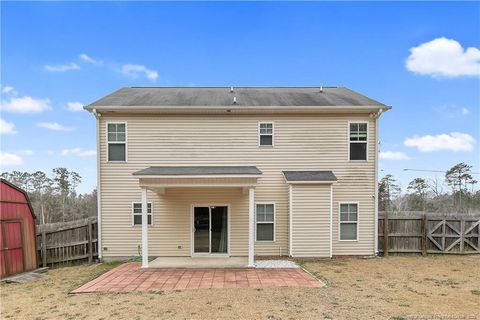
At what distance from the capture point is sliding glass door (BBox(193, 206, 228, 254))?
11664mm

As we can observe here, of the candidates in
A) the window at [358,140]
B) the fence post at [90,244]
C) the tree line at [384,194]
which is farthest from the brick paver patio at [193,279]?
the tree line at [384,194]

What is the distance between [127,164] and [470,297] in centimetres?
1105

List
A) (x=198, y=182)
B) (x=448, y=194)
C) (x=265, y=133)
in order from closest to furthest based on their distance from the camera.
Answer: (x=198, y=182) → (x=265, y=133) → (x=448, y=194)

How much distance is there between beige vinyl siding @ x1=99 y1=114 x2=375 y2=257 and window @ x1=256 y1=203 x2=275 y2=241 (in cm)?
19

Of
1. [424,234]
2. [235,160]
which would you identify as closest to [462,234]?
[424,234]

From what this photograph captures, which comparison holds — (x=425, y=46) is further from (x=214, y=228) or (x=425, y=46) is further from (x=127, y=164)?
(x=127, y=164)

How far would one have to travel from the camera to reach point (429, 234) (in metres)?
12.2

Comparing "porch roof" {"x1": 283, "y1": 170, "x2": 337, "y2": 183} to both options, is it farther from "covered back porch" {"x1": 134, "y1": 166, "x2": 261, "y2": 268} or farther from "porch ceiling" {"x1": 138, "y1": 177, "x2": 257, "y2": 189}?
"porch ceiling" {"x1": 138, "y1": 177, "x2": 257, "y2": 189}

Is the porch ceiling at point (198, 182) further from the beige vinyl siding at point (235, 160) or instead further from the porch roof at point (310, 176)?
the porch roof at point (310, 176)

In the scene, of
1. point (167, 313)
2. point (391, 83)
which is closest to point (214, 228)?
point (167, 313)

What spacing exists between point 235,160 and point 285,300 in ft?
19.8

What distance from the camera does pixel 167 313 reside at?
5.95 m

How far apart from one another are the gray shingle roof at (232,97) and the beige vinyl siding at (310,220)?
3.30 metres

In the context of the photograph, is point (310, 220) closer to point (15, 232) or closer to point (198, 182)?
point (198, 182)
